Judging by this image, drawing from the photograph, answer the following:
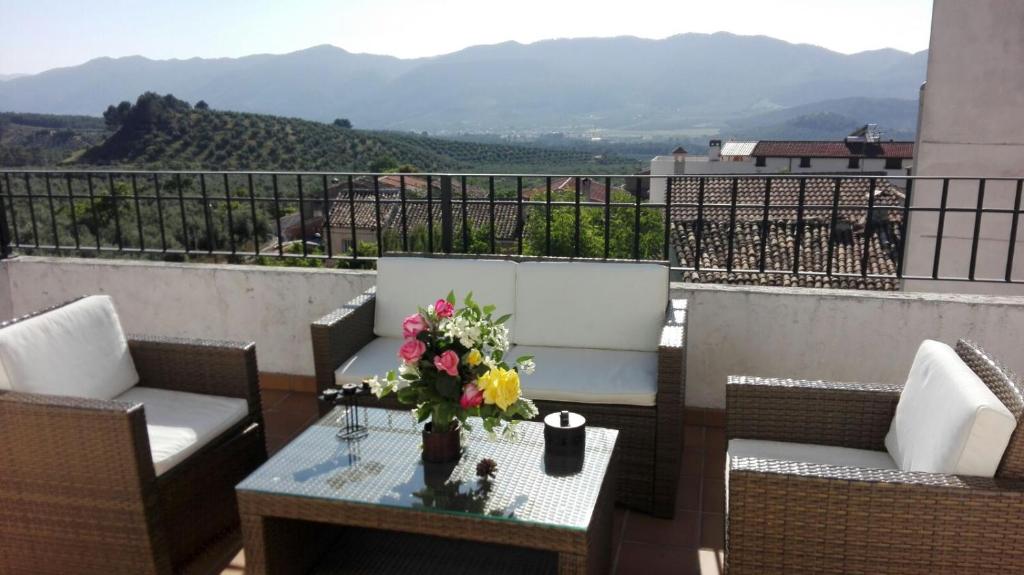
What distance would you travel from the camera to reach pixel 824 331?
3.52 m

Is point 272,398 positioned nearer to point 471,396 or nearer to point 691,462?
point 691,462

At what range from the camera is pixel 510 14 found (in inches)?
1010

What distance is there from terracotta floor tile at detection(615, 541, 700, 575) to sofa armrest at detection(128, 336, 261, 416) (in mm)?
1536

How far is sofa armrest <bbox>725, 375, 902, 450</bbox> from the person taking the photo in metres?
2.39

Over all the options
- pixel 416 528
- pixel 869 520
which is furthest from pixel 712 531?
pixel 416 528

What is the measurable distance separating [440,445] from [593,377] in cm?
96

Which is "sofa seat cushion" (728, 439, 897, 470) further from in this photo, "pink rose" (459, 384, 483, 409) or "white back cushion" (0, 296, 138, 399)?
"white back cushion" (0, 296, 138, 399)

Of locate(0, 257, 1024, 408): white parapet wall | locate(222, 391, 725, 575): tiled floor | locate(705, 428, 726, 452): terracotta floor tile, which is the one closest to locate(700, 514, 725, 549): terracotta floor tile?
locate(222, 391, 725, 575): tiled floor

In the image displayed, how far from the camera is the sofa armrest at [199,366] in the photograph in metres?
2.80

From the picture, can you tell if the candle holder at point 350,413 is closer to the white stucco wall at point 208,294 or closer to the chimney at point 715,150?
the white stucco wall at point 208,294

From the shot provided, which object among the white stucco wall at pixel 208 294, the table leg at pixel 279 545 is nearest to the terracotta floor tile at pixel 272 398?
the white stucco wall at pixel 208 294

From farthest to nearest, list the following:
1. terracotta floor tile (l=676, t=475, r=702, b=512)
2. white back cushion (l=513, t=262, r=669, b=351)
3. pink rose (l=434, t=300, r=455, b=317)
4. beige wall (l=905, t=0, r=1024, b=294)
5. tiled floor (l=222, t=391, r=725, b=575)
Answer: beige wall (l=905, t=0, r=1024, b=294) → white back cushion (l=513, t=262, r=669, b=351) → terracotta floor tile (l=676, t=475, r=702, b=512) → tiled floor (l=222, t=391, r=725, b=575) → pink rose (l=434, t=300, r=455, b=317)

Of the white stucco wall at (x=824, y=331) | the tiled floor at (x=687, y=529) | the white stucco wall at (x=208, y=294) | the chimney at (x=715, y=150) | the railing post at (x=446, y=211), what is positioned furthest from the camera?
the chimney at (x=715, y=150)

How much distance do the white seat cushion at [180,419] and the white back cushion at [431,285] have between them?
0.93m
